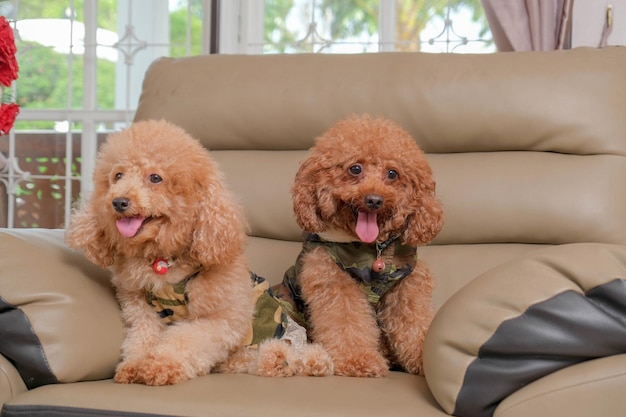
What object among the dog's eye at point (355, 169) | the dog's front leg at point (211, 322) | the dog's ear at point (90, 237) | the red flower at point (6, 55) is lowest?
the dog's front leg at point (211, 322)

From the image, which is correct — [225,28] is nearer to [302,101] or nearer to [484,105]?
[302,101]

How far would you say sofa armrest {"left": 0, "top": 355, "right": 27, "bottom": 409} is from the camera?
55.3 inches

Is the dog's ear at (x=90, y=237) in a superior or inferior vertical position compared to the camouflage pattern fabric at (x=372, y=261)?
superior

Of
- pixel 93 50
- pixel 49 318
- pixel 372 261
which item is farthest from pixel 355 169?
pixel 93 50

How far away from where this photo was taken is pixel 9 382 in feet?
4.65

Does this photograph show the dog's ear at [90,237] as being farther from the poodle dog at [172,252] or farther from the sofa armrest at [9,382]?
the sofa armrest at [9,382]

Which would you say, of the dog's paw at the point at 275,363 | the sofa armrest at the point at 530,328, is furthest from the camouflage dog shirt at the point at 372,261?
the sofa armrest at the point at 530,328

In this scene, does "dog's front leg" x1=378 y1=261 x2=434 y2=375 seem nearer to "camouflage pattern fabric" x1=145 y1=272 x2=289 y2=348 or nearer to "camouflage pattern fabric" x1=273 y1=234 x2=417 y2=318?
"camouflage pattern fabric" x1=273 y1=234 x2=417 y2=318

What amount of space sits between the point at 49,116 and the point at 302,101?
1585 millimetres

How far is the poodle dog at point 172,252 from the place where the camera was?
1.57m

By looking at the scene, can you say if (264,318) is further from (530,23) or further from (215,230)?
(530,23)

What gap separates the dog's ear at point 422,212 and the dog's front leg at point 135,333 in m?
0.59

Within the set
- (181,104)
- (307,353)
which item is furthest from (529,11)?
(307,353)

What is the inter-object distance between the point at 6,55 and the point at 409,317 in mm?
1154
